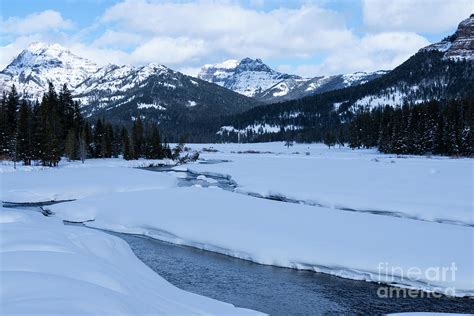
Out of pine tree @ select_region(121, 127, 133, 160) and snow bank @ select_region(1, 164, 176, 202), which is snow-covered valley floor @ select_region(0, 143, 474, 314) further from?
pine tree @ select_region(121, 127, 133, 160)

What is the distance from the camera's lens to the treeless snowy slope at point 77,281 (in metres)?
8.44

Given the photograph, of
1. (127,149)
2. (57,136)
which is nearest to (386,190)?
(57,136)

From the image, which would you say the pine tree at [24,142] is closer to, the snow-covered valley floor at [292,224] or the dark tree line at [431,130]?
the snow-covered valley floor at [292,224]

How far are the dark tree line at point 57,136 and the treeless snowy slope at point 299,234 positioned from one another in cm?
3666

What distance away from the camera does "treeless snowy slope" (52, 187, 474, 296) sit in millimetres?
16017

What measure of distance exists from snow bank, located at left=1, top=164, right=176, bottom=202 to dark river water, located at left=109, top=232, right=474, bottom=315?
62.3 ft

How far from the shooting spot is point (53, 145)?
60594 millimetres

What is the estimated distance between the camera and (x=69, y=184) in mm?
→ 37875

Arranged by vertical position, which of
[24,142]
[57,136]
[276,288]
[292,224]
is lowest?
[276,288]

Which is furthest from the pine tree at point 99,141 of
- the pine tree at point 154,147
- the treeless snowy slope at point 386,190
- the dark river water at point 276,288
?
the dark river water at point 276,288

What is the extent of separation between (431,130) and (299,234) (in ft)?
210

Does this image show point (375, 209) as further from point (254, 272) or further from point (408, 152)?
point (408, 152)

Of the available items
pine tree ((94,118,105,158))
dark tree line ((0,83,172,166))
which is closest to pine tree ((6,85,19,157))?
dark tree line ((0,83,172,166))

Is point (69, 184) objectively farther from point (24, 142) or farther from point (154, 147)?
point (154, 147)
